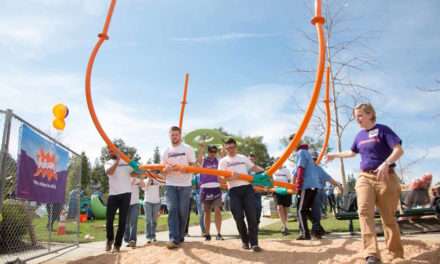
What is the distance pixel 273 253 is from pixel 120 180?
326 cm

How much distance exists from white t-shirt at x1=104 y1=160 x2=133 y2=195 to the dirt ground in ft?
3.87

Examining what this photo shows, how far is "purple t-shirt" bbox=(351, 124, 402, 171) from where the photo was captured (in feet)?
14.4

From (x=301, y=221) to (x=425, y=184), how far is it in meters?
2.75

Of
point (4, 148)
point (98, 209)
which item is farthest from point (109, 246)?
point (98, 209)

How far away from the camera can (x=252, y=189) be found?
578cm

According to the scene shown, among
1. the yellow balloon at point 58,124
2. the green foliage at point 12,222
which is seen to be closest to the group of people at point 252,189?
the green foliage at point 12,222

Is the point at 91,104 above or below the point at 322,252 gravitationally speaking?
above

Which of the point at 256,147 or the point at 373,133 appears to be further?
the point at 256,147

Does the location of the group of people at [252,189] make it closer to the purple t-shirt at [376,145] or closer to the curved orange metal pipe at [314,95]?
the purple t-shirt at [376,145]

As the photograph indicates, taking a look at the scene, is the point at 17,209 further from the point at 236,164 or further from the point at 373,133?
the point at 373,133

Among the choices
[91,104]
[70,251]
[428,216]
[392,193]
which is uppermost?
[91,104]

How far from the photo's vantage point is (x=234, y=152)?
20.0 ft

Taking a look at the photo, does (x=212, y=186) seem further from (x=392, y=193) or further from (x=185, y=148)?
(x=392, y=193)

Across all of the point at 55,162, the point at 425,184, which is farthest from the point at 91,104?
the point at 425,184
